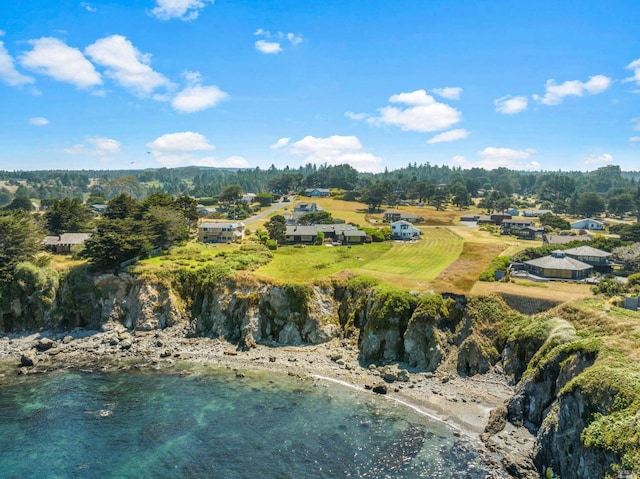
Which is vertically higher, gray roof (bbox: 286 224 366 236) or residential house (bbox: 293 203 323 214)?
residential house (bbox: 293 203 323 214)

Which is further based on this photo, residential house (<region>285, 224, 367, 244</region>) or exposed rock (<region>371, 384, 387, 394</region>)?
residential house (<region>285, 224, 367, 244</region>)

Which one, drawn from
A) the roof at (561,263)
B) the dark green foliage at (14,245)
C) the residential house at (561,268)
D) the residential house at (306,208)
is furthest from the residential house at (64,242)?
the roof at (561,263)

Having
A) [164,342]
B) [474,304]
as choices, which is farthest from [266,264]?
[474,304]

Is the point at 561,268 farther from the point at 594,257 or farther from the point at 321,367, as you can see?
the point at 321,367

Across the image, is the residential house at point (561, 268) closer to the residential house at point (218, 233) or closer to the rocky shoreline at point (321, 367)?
the rocky shoreline at point (321, 367)

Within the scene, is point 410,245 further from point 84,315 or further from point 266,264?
point 84,315

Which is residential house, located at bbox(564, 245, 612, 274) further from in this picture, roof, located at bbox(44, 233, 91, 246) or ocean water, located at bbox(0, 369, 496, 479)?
roof, located at bbox(44, 233, 91, 246)

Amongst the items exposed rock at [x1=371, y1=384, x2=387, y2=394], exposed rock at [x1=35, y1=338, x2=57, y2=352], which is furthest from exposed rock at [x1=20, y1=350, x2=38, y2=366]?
exposed rock at [x1=371, y1=384, x2=387, y2=394]
